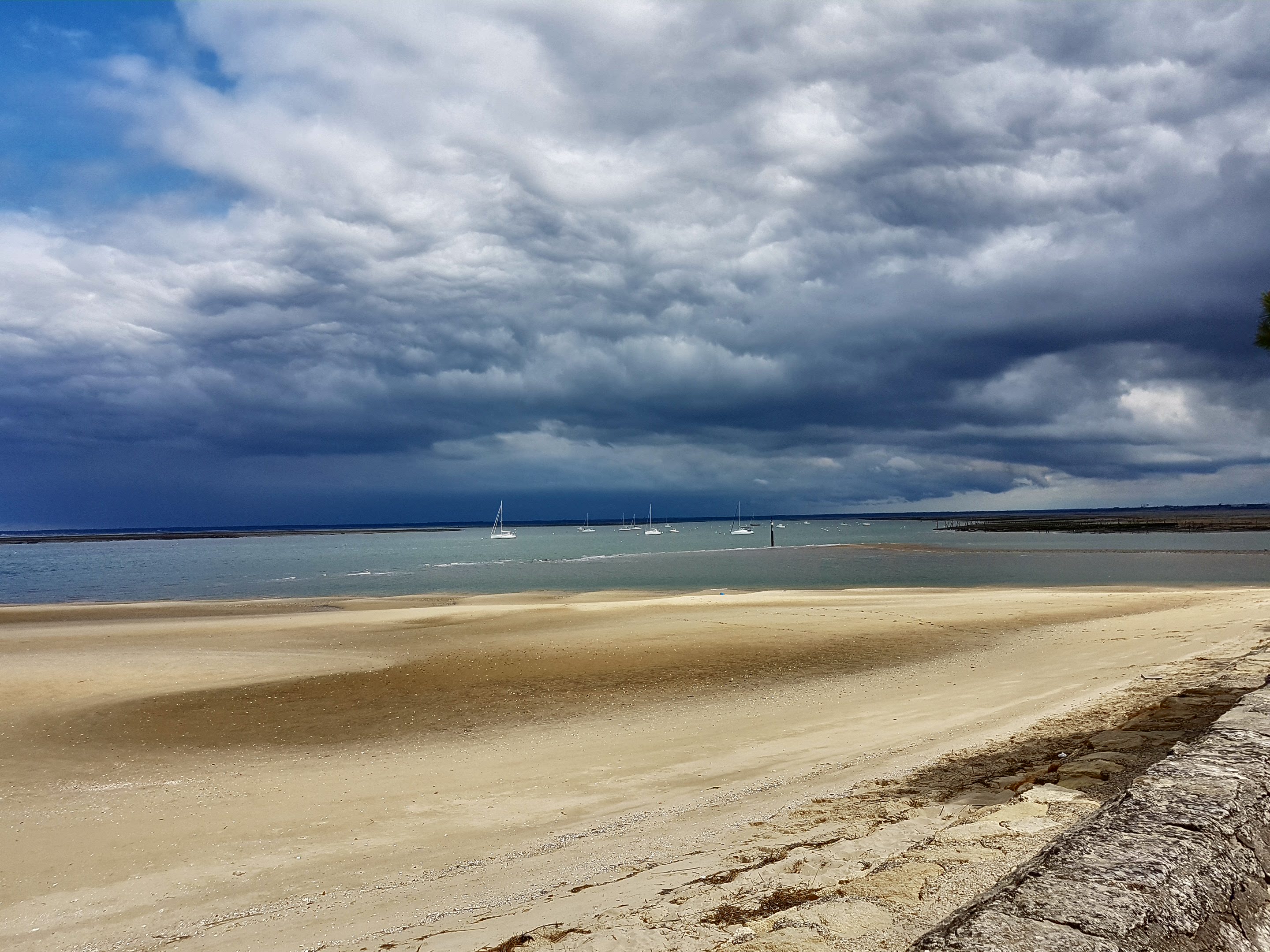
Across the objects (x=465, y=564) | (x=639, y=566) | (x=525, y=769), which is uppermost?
(x=525, y=769)

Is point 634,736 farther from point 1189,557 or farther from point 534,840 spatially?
point 1189,557

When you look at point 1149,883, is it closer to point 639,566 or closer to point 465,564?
point 639,566

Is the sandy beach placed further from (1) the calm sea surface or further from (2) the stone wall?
(1) the calm sea surface

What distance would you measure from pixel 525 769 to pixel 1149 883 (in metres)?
8.47

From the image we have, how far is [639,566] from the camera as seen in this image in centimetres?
6962

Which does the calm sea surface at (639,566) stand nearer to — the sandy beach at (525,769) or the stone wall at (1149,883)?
the sandy beach at (525,769)

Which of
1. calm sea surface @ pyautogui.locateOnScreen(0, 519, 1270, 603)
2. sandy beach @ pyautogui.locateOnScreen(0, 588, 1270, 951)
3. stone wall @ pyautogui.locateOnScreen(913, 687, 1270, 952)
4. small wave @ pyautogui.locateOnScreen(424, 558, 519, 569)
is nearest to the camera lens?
stone wall @ pyautogui.locateOnScreen(913, 687, 1270, 952)

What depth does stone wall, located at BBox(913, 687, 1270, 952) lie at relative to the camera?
Answer: 2.72m

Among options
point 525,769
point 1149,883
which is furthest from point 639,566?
point 1149,883

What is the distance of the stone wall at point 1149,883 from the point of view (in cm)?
272

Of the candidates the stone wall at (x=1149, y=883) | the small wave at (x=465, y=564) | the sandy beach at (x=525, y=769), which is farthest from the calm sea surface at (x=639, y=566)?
the stone wall at (x=1149, y=883)

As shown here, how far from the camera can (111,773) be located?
1121 centimetres

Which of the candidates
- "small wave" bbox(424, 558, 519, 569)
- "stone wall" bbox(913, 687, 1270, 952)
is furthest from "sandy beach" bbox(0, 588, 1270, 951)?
"small wave" bbox(424, 558, 519, 569)

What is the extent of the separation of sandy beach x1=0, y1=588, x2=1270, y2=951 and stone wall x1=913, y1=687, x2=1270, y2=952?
57.0 inches
